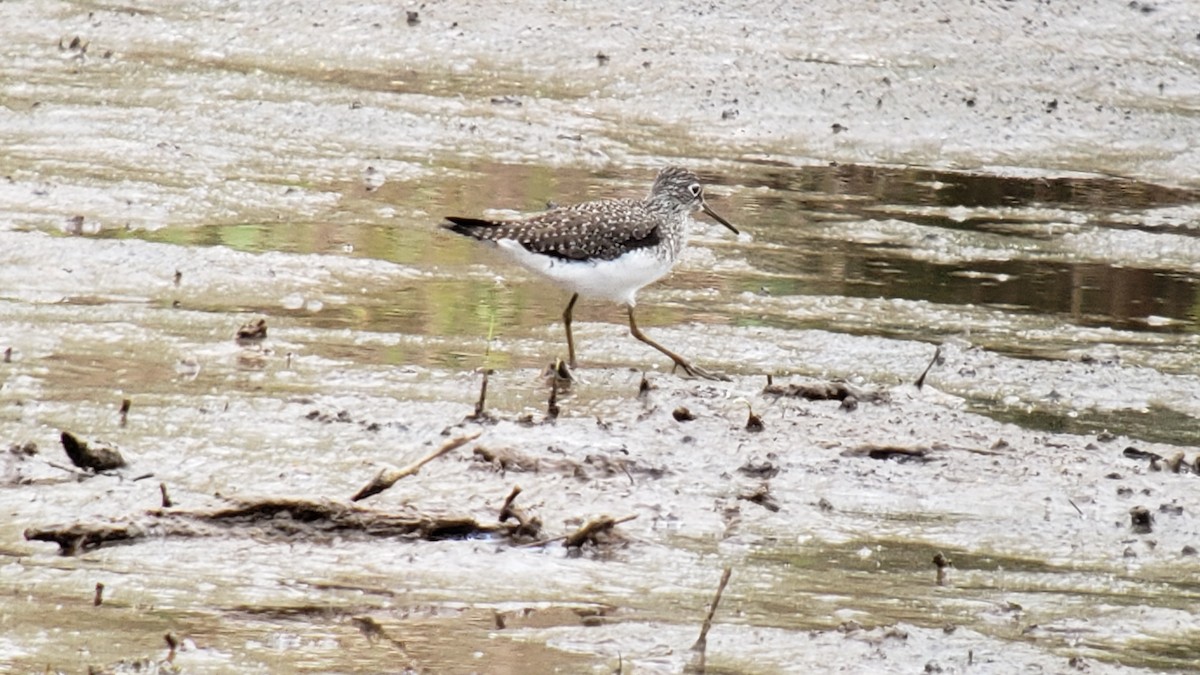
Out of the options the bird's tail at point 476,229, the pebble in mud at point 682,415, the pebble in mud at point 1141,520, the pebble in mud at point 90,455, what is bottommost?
the pebble in mud at point 90,455

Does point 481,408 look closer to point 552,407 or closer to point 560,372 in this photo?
point 552,407

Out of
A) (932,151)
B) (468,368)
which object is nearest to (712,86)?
(932,151)

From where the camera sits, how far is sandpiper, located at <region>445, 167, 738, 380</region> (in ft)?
29.9

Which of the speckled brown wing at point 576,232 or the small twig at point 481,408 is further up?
the speckled brown wing at point 576,232

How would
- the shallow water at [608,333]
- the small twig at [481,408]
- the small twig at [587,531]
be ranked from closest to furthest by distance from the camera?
the shallow water at [608,333]
the small twig at [587,531]
the small twig at [481,408]

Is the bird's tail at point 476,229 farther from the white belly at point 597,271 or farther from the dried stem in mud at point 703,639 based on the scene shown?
the dried stem in mud at point 703,639

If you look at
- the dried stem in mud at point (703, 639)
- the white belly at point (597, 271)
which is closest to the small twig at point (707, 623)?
the dried stem in mud at point (703, 639)

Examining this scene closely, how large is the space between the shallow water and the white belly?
32 centimetres

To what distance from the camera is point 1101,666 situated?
6.02 m

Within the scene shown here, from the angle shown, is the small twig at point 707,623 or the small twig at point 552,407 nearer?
the small twig at point 707,623

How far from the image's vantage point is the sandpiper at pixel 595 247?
9109 millimetres

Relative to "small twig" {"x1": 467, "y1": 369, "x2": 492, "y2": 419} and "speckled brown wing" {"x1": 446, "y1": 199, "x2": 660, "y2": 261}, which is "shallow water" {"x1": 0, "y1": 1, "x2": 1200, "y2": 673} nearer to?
"small twig" {"x1": 467, "y1": 369, "x2": 492, "y2": 419}

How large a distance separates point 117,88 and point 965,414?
7.02 m

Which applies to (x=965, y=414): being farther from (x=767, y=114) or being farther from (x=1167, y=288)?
(x=767, y=114)
